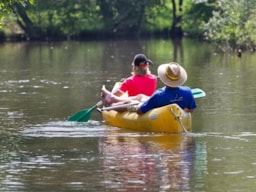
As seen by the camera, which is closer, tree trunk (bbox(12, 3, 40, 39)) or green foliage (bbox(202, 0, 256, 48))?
green foliage (bbox(202, 0, 256, 48))

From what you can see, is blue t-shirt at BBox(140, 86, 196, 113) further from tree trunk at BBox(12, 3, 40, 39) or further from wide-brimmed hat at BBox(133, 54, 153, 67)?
tree trunk at BBox(12, 3, 40, 39)

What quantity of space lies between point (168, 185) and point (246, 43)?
29.7 meters

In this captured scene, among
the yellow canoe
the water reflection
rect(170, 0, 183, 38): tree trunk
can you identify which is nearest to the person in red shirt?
the yellow canoe

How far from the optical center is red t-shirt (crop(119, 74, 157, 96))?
54.1ft

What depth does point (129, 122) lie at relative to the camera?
52.8 ft

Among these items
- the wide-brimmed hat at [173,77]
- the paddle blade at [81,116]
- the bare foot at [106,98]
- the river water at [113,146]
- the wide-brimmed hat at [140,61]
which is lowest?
the river water at [113,146]

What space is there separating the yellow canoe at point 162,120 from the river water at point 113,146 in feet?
0.57

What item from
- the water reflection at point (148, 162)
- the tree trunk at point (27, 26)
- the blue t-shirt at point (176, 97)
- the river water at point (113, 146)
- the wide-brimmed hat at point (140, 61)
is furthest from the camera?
the tree trunk at point (27, 26)

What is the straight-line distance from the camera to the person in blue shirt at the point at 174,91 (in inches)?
594

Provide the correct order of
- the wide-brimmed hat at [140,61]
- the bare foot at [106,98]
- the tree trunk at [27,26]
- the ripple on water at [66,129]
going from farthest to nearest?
the tree trunk at [27,26], the bare foot at [106,98], the wide-brimmed hat at [140,61], the ripple on water at [66,129]

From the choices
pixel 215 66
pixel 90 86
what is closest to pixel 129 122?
pixel 90 86

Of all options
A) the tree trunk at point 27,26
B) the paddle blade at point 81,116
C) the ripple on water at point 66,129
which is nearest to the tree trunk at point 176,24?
the tree trunk at point 27,26

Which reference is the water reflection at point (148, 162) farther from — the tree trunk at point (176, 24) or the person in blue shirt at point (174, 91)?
the tree trunk at point (176, 24)

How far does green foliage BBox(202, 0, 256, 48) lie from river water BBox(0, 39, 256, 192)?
41.3ft
